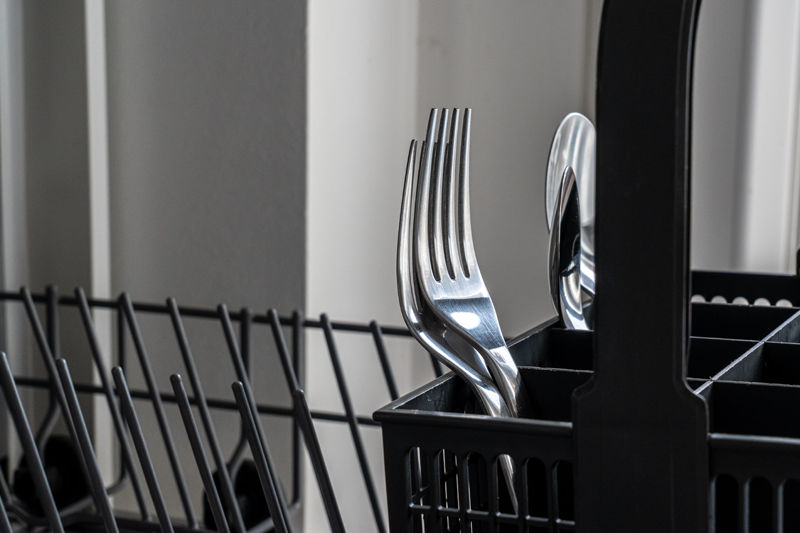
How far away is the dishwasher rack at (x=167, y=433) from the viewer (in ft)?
1.52

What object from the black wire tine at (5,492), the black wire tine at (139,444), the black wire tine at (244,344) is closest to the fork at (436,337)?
the black wire tine at (139,444)

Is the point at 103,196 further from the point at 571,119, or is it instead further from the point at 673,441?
the point at 673,441

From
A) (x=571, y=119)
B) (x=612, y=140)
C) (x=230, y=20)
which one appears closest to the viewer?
(x=612, y=140)

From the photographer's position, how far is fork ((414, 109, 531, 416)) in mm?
337

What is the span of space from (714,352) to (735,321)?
0.34ft

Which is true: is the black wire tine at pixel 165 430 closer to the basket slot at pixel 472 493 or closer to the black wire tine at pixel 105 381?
the black wire tine at pixel 105 381

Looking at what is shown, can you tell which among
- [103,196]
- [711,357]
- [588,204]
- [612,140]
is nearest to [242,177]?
[103,196]

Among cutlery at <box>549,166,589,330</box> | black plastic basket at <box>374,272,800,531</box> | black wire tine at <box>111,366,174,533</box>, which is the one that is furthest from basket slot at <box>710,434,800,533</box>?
black wire tine at <box>111,366,174,533</box>

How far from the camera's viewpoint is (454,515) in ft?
0.89

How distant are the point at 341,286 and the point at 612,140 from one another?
0.79 meters

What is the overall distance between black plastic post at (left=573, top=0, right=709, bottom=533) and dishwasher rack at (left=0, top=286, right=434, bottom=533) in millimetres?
174

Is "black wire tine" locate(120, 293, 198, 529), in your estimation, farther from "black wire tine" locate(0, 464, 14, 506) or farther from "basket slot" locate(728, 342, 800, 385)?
"basket slot" locate(728, 342, 800, 385)

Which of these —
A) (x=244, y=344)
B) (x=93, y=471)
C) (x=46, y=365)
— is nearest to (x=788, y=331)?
(x=93, y=471)

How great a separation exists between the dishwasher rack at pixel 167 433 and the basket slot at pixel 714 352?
7.6 inches
